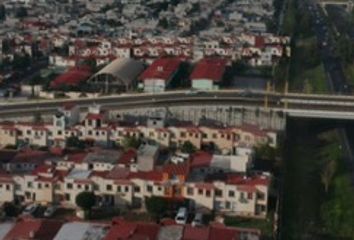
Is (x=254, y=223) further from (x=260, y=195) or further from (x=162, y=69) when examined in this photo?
(x=162, y=69)

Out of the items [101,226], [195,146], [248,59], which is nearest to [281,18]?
[248,59]

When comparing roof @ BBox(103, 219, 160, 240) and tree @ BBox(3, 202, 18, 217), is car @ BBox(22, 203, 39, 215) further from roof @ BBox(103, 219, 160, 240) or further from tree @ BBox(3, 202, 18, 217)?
roof @ BBox(103, 219, 160, 240)

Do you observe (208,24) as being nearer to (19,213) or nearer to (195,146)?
(195,146)

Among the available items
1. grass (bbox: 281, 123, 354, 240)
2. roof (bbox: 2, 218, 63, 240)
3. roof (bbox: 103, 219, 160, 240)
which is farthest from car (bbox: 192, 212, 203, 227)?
roof (bbox: 2, 218, 63, 240)

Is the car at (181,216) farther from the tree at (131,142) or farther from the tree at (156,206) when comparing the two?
the tree at (131,142)

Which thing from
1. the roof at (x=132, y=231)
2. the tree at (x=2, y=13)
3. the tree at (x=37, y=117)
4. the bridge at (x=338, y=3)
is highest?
the bridge at (x=338, y=3)

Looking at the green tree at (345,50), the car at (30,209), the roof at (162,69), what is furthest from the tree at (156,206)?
the green tree at (345,50)
